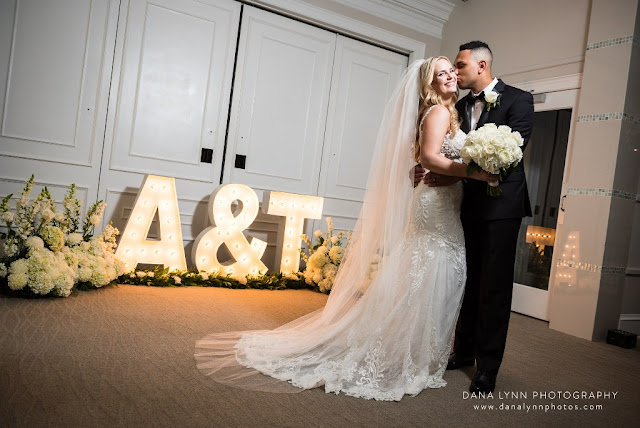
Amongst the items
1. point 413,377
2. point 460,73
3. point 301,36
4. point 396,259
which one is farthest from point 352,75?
point 413,377

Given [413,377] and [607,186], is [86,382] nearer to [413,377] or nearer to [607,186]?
[413,377]

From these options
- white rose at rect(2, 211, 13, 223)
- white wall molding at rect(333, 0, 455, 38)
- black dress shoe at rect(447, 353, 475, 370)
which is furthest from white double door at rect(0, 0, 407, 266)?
black dress shoe at rect(447, 353, 475, 370)

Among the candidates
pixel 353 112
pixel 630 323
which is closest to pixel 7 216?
pixel 353 112

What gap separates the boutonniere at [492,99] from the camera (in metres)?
2.81

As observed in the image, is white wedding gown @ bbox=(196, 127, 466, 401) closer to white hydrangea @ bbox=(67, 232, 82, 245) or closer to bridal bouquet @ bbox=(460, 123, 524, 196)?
bridal bouquet @ bbox=(460, 123, 524, 196)

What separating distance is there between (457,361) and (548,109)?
3.36m

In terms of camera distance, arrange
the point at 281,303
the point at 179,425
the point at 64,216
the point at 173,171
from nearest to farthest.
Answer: the point at 179,425
the point at 64,216
the point at 281,303
the point at 173,171

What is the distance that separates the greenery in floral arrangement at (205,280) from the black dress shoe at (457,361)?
2457mm

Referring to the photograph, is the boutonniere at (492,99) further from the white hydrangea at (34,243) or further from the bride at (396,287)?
the white hydrangea at (34,243)

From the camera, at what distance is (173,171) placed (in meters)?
5.30

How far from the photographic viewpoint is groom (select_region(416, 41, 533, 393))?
107 inches

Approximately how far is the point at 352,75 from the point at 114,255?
11.3 ft

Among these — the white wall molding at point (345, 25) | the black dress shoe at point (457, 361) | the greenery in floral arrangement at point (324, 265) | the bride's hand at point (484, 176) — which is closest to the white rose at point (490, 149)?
the bride's hand at point (484, 176)

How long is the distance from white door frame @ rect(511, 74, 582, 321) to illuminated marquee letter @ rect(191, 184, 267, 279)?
2.68 m
